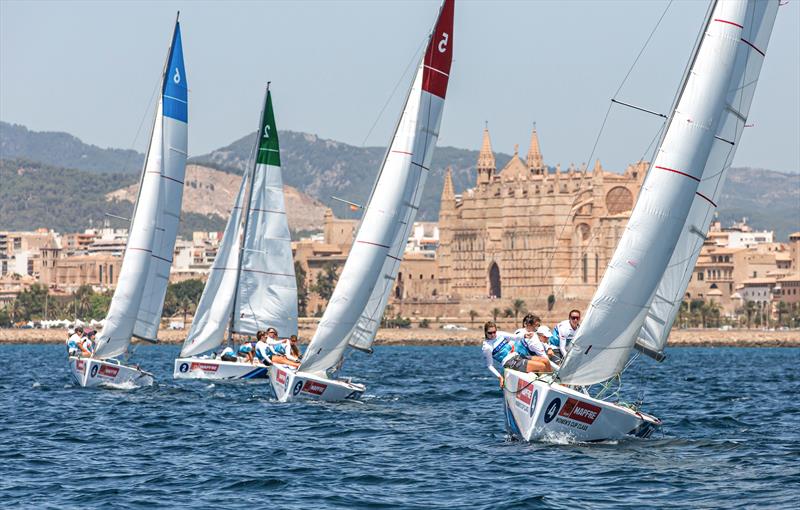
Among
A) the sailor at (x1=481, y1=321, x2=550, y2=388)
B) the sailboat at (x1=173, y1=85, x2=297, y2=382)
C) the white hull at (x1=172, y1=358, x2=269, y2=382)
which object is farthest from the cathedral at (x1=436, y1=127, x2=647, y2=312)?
the sailor at (x1=481, y1=321, x2=550, y2=388)

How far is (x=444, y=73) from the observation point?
106ft

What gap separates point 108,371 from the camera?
37312 millimetres

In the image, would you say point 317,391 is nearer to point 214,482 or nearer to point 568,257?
point 214,482

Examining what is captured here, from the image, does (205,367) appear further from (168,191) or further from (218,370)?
(168,191)

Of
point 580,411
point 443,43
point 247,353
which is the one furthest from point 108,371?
point 580,411

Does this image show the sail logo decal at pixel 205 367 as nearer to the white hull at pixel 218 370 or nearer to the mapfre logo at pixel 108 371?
the white hull at pixel 218 370

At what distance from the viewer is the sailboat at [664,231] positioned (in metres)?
22.7

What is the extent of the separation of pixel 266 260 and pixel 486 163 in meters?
137

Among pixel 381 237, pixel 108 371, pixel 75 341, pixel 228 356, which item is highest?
pixel 381 237

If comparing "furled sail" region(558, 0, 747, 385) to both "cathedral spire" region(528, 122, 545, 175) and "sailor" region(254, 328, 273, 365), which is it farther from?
"cathedral spire" region(528, 122, 545, 175)

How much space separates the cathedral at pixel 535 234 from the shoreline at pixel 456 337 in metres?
20.5

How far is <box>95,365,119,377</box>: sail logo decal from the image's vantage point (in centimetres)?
3722

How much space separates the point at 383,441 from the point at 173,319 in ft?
435

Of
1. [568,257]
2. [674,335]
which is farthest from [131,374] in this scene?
[568,257]
